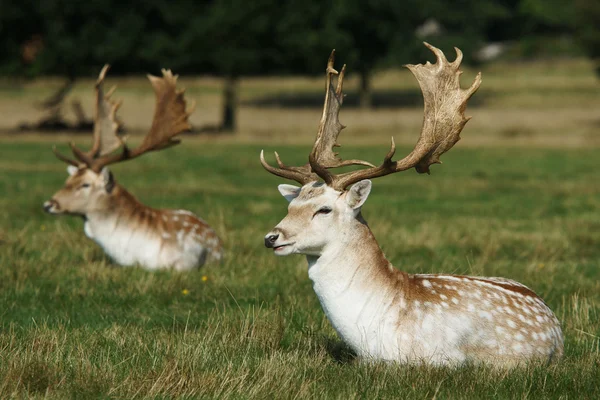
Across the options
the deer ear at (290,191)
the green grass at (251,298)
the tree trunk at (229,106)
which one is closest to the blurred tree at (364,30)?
the tree trunk at (229,106)

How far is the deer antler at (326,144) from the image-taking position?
20.2 feet

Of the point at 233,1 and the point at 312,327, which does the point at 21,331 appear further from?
the point at 233,1

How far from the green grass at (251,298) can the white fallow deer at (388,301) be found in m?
0.18

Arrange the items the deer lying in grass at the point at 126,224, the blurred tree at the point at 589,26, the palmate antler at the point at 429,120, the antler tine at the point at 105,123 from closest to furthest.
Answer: the palmate antler at the point at 429,120 < the deer lying in grass at the point at 126,224 < the antler tine at the point at 105,123 < the blurred tree at the point at 589,26

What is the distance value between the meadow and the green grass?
19mm

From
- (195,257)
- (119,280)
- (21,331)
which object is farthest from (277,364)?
(195,257)

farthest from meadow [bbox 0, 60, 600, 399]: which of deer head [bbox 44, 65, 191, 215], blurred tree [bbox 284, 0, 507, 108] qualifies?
blurred tree [bbox 284, 0, 507, 108]

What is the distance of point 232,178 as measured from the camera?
20.2m

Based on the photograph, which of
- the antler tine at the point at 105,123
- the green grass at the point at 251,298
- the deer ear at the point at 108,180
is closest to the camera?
the green grass at the point at 251,298

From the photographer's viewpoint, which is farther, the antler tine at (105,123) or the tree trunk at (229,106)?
the tree trunk at (229,106)

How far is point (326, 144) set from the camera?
6.38m

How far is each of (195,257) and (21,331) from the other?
11.3ft

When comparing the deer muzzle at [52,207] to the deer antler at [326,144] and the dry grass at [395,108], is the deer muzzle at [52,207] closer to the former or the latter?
the deer antler at [326,144]

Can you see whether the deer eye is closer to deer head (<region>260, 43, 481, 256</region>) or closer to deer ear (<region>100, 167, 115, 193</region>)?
deer head (<region>260, 43, 481, 256</region>)
